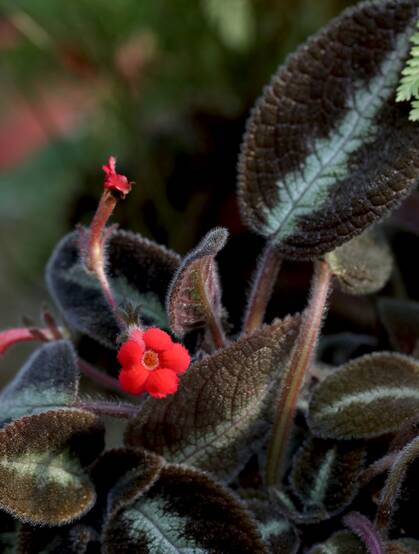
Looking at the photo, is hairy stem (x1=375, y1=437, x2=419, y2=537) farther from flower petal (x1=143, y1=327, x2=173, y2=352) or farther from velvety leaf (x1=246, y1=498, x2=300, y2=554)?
flower petal (x1=143, y1=327, x2=173, y2=352)

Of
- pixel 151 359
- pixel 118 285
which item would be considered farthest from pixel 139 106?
pixel 151 359

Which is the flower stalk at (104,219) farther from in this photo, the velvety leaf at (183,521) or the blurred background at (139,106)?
the blurred background at (139,106)

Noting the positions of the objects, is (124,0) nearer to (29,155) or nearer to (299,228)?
(29,155)

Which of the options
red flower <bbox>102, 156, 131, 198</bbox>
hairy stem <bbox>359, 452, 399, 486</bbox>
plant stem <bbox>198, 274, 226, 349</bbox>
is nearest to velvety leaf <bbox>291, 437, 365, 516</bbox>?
hairy stem <bbox>359, 452, 399, 486</bbox>

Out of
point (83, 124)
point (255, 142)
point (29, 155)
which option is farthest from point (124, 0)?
point (255, 142)

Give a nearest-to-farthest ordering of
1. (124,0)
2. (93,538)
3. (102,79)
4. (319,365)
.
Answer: (93,538) < (319,365) < (124,0) < (102,79)

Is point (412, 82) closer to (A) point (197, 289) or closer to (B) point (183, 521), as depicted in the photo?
(A) point (197, 289)

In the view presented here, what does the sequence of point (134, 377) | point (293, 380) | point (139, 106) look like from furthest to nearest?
Result: point (139, 106), point (293, 380), point (134, 377)
